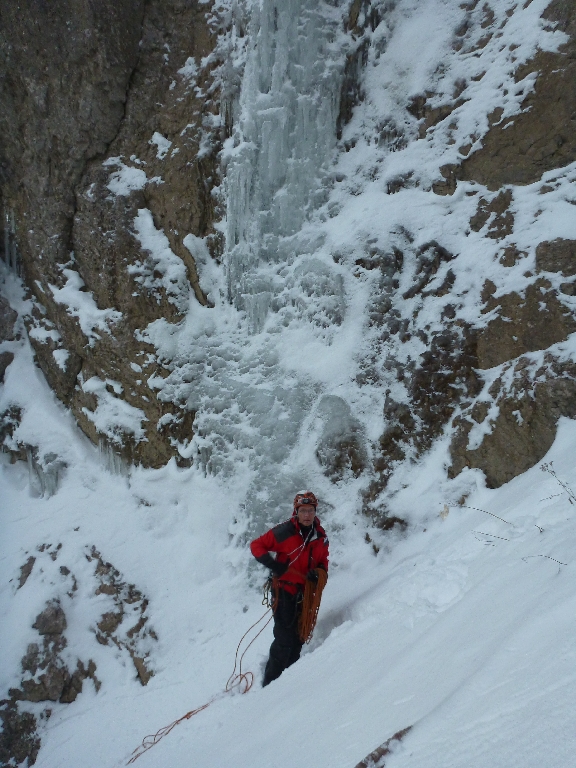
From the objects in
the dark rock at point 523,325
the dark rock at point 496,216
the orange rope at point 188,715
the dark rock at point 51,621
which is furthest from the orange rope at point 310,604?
the dark rock at point 51,621

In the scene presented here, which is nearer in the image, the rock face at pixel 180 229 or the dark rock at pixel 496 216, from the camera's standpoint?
the rock face at pixel 180 229

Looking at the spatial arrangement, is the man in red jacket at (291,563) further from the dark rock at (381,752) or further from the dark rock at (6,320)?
the dark rock at (6,320)

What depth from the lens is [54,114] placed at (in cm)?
727

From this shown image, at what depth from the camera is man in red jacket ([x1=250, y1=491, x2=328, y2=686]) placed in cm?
398

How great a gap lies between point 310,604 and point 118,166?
20.5 ft

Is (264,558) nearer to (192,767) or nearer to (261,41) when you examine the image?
(192,767)

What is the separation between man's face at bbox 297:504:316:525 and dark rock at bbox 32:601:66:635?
4.09 meters

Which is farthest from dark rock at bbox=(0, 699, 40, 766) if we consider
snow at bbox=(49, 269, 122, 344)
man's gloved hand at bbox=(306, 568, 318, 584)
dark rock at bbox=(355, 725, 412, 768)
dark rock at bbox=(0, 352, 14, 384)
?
dark rock at bbox=(355, 725, 412, 768)

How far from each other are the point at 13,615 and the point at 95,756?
7.75 feet

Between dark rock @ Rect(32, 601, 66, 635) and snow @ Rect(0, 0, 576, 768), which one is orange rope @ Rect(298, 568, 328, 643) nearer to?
snow @ Rect(0, 0, 576, 768)

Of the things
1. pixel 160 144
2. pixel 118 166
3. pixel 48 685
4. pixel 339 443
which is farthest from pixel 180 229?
pixel 48 685

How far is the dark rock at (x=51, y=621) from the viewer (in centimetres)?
624

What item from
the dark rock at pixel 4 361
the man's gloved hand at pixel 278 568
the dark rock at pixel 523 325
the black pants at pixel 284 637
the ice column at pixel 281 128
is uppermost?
the dark rock at pixel 4 361

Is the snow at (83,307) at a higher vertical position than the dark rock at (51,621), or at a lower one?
higher
